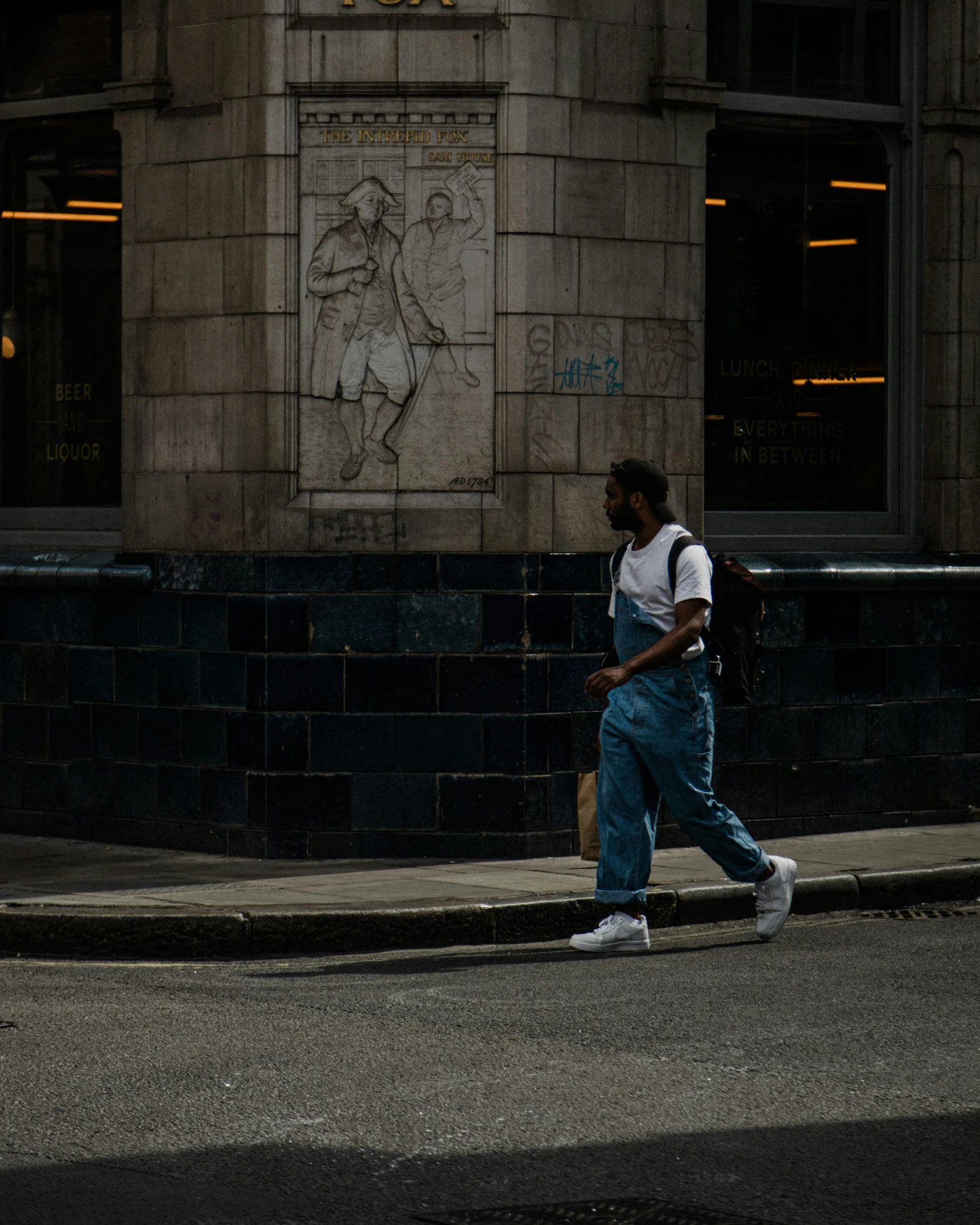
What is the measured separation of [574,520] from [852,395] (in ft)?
7.53

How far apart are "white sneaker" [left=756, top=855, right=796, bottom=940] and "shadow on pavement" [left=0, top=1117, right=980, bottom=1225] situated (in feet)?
9.74

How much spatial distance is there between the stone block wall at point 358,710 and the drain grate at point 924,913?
164 centimetres

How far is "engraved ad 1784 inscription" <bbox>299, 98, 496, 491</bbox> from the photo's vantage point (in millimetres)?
10031

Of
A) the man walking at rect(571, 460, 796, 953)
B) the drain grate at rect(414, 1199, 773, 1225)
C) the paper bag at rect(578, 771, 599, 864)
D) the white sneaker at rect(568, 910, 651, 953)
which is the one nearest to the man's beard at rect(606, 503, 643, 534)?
the man walking at rect(571, 460, 796, 953)

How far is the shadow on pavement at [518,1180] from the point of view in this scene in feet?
14.5

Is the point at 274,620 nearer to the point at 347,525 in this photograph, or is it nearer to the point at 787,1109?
the point at 347,525

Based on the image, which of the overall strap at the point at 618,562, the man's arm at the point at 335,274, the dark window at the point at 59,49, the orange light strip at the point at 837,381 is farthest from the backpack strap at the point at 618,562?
the dark window at the point at 59,49

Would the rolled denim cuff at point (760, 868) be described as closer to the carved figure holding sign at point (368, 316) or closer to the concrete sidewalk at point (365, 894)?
the concrete sidewalk at point (365, 894)

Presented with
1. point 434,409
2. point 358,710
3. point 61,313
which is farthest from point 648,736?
point 61,313

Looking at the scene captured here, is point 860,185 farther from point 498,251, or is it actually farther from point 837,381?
point 498,251

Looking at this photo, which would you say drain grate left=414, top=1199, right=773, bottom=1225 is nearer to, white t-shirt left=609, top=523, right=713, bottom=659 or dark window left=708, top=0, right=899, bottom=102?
white t-shirt left=609, top=523, right=713, bottom=659

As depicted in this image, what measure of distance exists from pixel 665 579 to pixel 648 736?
630 mm

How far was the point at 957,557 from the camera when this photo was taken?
11414 mm

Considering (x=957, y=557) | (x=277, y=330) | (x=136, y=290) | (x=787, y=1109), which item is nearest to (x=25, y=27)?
(x=136, y=290)
